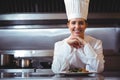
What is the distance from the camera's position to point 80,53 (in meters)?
1.83

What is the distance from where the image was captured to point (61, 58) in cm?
183

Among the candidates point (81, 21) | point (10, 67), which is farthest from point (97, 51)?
point (10, 67)

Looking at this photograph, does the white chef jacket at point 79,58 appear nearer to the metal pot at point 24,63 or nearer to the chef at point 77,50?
the chef at point 77,50

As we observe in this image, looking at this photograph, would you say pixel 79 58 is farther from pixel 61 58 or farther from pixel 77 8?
pixel 77 8

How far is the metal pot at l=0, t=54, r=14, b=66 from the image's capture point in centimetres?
272

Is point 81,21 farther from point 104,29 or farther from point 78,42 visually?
point 104,29

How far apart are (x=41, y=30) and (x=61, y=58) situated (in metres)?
1.23

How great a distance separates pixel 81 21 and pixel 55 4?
1.09m

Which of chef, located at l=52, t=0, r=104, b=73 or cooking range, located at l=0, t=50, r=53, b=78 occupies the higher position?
chef, located at l=52, t=0, r=104, b=73

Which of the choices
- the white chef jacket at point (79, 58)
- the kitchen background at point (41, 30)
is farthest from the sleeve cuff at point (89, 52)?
the kitchen background at point (41, 30)

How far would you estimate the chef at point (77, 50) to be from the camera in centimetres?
177

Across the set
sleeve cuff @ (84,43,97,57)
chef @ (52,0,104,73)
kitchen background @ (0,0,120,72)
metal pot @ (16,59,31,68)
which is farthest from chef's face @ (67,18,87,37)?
metal pot @ (16,59,31,68)

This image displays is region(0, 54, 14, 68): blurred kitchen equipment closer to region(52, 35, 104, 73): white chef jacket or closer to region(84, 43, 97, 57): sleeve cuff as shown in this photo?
region(52, 35, 104, 73): white chef jacket

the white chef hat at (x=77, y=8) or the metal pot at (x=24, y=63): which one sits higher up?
the white chef hat at (x=77, y=8)
